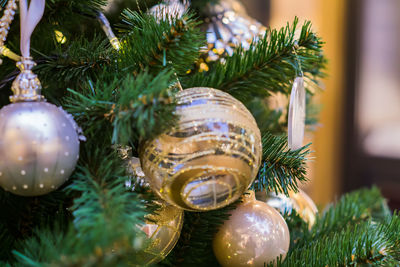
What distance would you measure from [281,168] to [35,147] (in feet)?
0.67

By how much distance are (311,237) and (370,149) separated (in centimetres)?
120

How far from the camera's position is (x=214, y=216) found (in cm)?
35

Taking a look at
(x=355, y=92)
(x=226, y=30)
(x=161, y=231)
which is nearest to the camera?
(x=161, y=231)

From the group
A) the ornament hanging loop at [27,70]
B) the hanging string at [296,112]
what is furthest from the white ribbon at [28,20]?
the hanging string at [296,112]

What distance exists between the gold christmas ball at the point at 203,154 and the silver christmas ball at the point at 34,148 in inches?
2.1

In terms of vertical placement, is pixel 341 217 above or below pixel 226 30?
below

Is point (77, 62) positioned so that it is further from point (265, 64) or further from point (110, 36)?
point (265, 64)

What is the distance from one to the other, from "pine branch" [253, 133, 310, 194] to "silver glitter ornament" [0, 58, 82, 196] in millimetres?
165

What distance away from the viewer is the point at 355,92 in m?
1.52

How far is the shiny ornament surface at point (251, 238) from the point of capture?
0.34 m

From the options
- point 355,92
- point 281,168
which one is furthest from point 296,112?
point 355,92

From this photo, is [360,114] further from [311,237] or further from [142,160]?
[142,160]

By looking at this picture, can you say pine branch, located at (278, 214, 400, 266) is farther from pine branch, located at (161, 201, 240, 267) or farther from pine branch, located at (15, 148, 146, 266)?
pine branch, located at (15, 148, 146, 266)

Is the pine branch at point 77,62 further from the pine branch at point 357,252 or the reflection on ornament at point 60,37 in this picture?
the pine branch at point 357,252
